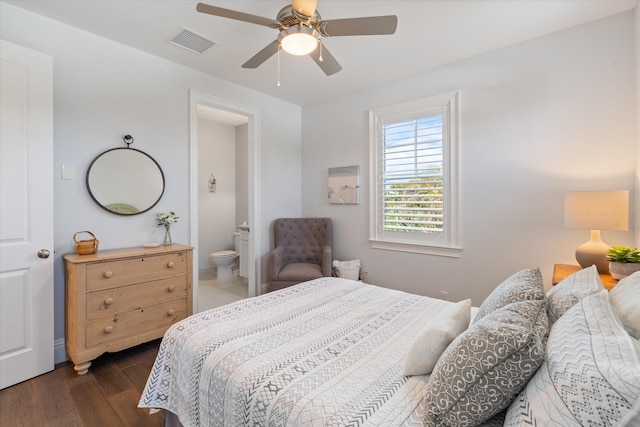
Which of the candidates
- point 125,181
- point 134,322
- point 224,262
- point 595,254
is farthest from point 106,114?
point 595,254

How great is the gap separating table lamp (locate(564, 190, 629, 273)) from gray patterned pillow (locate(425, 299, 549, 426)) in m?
1.67

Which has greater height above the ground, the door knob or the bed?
the door knob

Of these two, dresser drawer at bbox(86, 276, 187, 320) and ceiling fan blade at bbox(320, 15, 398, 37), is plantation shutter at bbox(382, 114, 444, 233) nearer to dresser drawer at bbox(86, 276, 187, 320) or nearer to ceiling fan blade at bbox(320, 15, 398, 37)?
ceiling fan blade at bbox(320, 15, 398, 37)

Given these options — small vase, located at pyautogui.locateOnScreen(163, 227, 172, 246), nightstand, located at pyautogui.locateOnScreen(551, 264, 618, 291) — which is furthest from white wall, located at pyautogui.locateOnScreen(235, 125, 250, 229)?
nightstand, located at pyautogui.locateOnScreen(551, 264, 618, 291)

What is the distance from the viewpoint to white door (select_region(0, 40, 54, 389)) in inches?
80.4

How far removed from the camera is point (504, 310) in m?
1.02

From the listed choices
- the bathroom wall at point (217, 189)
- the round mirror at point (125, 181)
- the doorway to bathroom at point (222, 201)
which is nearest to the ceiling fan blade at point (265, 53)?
the round mirror at point (125, 181)

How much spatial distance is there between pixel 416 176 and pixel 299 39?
6.76 ft

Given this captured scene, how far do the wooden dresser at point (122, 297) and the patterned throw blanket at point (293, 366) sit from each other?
3.71ft

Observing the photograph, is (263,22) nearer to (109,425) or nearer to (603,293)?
(603,293)

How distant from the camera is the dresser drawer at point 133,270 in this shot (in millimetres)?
2229

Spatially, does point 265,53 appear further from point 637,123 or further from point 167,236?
point 637,123

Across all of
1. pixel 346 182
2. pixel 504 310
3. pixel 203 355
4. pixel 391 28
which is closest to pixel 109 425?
pixel 203 355

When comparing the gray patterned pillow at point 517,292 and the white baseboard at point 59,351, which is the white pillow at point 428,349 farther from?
the white baseboard at point 59,351
